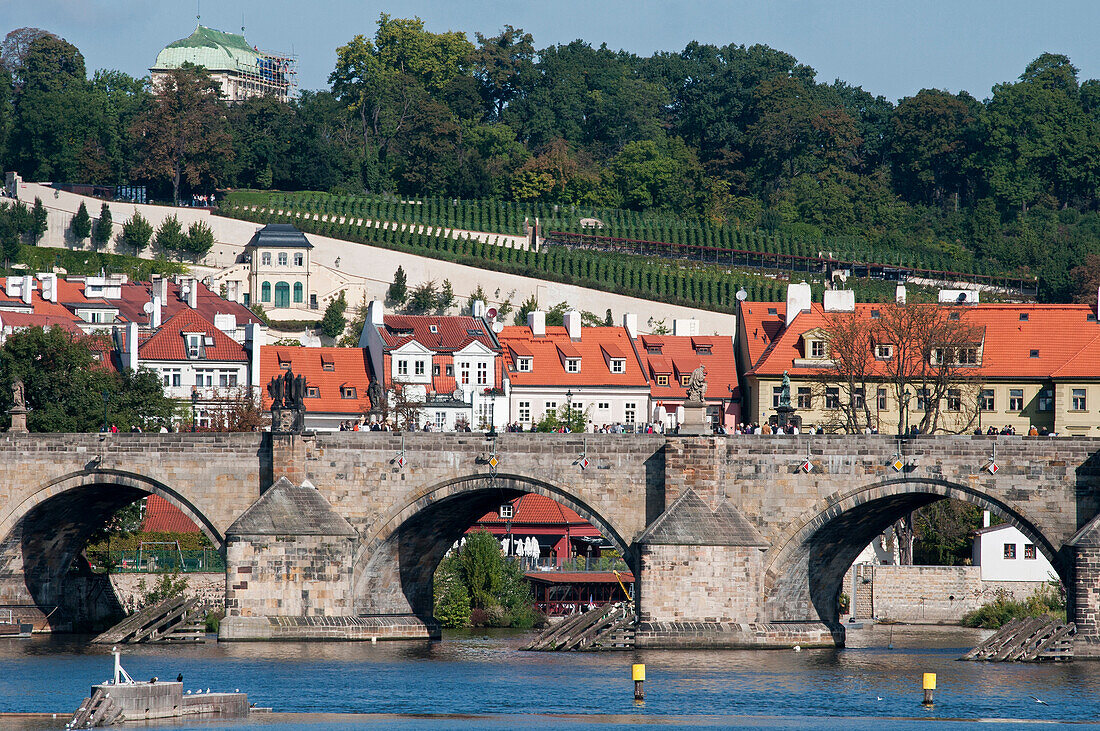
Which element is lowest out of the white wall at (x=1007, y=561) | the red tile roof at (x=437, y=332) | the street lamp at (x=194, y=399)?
the white wall at (x=1007, y=561)

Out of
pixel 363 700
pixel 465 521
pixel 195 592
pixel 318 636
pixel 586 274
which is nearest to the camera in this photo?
pixel 363 700

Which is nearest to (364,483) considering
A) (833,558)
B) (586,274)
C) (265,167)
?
(833,558)

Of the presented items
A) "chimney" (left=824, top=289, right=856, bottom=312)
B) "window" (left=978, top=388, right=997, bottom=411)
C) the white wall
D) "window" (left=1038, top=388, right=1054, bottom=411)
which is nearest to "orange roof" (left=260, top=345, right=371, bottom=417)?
"chimney" (left=824, top=289, right=856, bottom=312)

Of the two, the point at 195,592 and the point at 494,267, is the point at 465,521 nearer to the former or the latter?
the point at 195,592

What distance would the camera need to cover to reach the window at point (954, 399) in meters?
78.6

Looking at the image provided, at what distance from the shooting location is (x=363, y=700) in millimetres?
48750

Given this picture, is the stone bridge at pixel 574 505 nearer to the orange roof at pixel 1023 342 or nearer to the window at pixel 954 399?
the window at pixel 954 399

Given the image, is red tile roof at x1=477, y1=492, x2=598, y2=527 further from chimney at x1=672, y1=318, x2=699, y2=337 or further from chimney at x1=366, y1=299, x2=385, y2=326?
chimney at x1=672, y1=318, x2=699, y2=337

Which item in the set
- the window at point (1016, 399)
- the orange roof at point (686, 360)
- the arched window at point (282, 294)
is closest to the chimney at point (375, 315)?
the orange roof at point (686, 360)

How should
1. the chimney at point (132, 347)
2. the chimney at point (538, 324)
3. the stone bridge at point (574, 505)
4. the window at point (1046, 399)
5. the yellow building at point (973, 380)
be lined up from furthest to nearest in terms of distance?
the chimney at point (538, 324) → the chimney at point (132, 347) → the window at point (1046, 399) → the yellow building at point (973, 380) → the stone bridge at point (574, 505)

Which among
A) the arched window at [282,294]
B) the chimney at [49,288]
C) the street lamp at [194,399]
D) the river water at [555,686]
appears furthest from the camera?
the arched window at [282,294]

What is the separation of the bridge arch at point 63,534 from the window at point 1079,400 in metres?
34.6

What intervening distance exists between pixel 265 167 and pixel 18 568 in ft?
261

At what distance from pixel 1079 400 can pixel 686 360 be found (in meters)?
23.1
